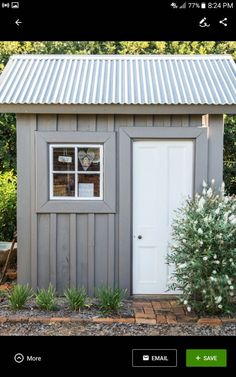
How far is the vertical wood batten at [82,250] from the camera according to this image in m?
6.67

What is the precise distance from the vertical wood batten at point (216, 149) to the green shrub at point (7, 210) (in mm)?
4266

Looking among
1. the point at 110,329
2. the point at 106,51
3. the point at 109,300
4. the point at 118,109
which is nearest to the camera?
the point at 110,329

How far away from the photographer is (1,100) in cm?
629

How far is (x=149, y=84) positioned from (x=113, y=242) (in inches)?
92.3

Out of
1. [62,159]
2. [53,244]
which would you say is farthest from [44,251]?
[62,159]

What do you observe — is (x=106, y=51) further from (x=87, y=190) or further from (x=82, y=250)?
(x=82, y=250)

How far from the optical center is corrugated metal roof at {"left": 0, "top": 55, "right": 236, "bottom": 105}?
6.36 m

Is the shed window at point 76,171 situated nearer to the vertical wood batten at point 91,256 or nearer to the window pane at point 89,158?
the window pane at point 89,158

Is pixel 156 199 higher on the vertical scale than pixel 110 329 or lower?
higher

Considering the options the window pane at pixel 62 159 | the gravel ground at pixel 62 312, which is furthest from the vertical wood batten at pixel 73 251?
Result: the window pane at pixel 62 159

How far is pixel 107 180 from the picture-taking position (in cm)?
660

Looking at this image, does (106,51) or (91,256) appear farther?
(106,51)

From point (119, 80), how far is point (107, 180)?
1.55 m
